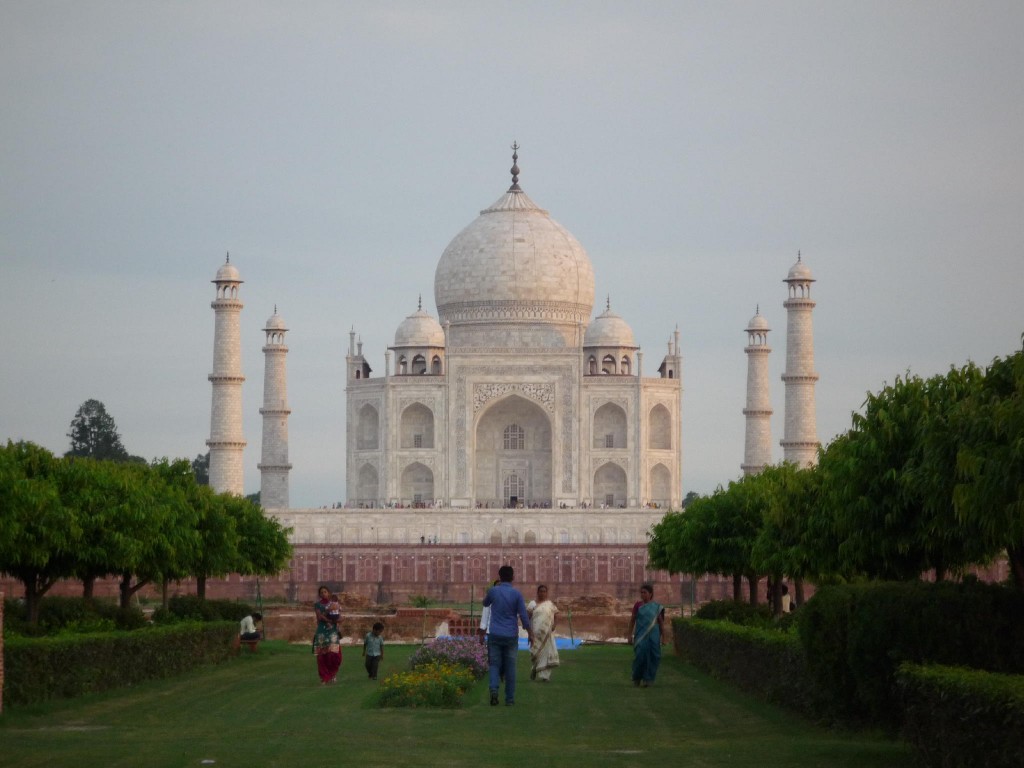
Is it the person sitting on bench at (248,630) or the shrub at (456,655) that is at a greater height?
the person sitting on bench at (248,630)

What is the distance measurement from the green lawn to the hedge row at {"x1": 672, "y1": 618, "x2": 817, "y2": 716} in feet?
0.58

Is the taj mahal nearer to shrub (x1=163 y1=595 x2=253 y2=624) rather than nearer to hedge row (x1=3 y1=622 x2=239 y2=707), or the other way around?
shrub (x1=163 y1=595 x2=253 y2=624)

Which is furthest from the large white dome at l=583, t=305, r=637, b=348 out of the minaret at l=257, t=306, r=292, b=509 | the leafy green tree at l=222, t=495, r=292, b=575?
the leafy green tree at l=222, t=495, r=292, b=575

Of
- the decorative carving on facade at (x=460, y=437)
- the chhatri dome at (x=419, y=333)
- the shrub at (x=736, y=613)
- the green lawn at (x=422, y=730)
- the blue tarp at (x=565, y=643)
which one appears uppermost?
the chhatri dome at (x=419, y=333)

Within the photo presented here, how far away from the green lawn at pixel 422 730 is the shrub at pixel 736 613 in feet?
10.1

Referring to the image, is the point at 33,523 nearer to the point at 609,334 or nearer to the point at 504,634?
the point at 504,634

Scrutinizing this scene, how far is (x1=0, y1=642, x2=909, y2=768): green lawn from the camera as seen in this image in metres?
10.3

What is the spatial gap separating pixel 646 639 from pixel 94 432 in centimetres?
5701

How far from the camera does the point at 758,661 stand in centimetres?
1531

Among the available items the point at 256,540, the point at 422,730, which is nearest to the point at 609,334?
the point at 256,540

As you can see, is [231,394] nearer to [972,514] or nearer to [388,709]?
[388,709]

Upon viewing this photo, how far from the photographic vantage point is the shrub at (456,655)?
17.0 metres

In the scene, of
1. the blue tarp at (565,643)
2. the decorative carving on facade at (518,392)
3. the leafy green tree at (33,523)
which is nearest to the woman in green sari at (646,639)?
the leafy green tree at (33,523)

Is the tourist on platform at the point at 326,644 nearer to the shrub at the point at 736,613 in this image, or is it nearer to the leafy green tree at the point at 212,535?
the shrub at the point at 736,613
